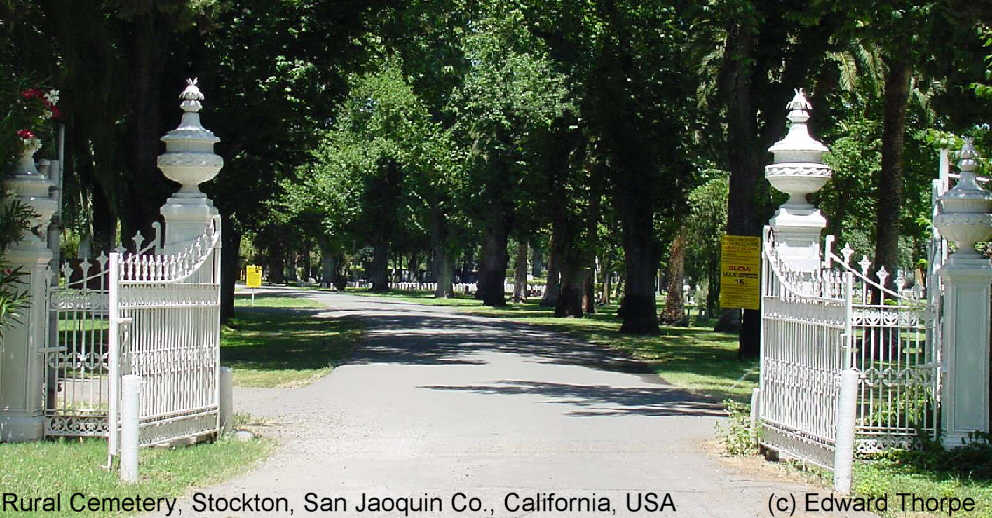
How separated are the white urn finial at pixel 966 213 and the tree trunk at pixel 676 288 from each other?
1390 inches

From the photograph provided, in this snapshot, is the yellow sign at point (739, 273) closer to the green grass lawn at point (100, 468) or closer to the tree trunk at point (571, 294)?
the green grass lawn at point (100, 468)

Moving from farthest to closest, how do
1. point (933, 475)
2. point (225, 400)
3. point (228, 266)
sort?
point (228, 266) < point (225, 400) < point (933, 475)

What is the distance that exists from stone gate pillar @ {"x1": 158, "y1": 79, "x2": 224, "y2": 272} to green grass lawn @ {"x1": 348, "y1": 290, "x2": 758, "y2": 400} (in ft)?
25.1

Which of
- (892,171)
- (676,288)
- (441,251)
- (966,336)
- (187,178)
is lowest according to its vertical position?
(966,336)

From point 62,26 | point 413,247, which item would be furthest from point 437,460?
point 413,247

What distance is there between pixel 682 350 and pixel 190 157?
69.2 ft

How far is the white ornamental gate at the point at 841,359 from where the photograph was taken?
11.2 m

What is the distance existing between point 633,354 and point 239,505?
21.6 meters

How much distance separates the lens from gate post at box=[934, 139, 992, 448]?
37.7ft

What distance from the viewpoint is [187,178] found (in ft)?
44.2

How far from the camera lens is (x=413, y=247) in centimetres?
9056

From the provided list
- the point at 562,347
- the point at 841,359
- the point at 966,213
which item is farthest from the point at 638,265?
the point at 841,359

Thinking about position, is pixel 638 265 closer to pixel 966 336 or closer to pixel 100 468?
pixel 966 336

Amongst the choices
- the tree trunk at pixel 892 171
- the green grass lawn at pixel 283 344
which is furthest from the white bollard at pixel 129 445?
the tree trunk at pixel 892 171
